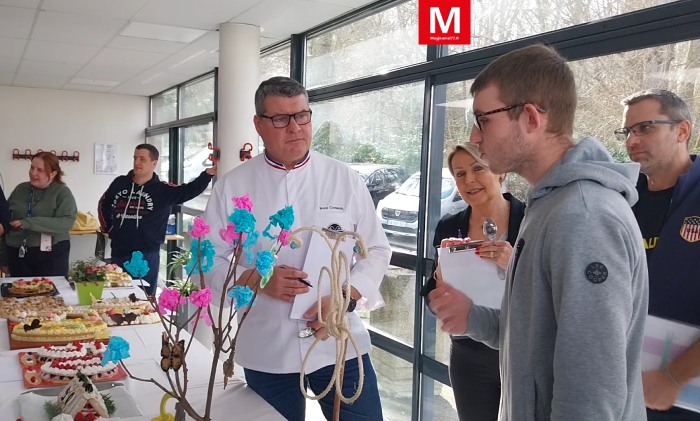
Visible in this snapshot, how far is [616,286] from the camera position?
0.93 meters

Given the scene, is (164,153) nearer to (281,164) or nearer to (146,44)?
(146,44)

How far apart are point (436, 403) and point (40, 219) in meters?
2.83

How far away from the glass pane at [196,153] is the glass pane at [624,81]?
4.71m

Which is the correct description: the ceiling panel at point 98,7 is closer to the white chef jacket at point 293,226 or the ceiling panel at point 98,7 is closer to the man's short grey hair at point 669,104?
the white chef jacket at point 293,226

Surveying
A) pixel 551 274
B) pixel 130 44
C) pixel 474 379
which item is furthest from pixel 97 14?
pixel 551 274

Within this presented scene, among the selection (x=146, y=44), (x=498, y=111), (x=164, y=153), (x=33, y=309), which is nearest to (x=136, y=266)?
(x=498, y=111)

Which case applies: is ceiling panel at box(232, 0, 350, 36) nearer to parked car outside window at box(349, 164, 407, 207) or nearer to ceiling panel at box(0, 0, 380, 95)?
ceiling panel at box(0, 0, 380, 95)

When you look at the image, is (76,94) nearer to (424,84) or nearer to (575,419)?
(424,84)

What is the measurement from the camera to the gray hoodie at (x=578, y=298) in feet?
3.03

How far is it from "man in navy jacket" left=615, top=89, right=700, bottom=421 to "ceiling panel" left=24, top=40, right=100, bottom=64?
514 cm

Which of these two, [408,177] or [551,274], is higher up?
[408,177]

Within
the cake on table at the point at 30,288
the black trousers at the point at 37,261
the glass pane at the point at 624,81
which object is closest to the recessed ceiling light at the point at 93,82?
the black trousers at the point at 37,261

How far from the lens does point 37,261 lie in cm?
415

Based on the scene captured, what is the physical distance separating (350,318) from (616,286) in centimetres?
113
